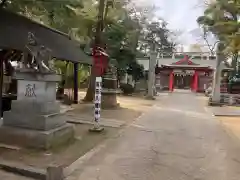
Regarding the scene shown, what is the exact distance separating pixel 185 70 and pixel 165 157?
3989 centimetres

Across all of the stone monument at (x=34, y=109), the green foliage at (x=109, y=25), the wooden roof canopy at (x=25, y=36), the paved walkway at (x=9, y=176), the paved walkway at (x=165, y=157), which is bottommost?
the paved walkway at (x=165, y=157)

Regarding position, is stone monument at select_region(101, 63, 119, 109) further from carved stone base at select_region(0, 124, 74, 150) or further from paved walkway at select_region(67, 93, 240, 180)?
carved stone base at select_region(0, 124, 74, 150)

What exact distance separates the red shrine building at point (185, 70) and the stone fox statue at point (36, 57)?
35090 mm

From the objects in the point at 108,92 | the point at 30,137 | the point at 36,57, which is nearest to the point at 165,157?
the point at 30,137

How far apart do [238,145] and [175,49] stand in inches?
1964

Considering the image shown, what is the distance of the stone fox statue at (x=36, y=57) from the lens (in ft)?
25.3

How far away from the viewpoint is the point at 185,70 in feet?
151

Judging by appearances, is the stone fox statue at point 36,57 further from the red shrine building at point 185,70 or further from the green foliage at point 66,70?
the red shrine building at point 185,70

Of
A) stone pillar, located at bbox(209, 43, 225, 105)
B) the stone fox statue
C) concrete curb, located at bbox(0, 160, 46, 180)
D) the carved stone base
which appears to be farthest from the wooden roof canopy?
stone pillar, located at bbox(209, 43, 225, 105)

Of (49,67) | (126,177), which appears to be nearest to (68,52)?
(49,67)

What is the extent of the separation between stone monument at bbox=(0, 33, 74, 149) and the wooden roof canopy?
86 cm

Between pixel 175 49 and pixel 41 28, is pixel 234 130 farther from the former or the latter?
pixel 175 49

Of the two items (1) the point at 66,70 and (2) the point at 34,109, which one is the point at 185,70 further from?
(2) the point at 34,109

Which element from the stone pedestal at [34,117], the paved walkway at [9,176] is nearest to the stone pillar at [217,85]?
the stone pedestal at [34,117]
